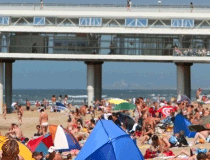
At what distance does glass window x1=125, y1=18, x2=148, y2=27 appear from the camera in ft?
130

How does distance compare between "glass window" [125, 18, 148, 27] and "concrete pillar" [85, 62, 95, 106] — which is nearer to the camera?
"glass window" [125, 18, 148, 27]

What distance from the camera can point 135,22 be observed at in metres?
39.8

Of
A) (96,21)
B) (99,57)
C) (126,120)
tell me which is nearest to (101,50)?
(99,57)

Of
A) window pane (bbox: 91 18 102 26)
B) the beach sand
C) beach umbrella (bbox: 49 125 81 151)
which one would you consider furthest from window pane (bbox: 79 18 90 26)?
beach umbrella (bbox: 49 125 81 151)

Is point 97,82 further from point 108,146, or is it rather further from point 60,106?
point 108,146

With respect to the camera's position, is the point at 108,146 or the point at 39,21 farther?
the point at 39,21

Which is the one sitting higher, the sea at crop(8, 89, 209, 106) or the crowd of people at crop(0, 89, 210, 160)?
Result: the crowd of people at crop(0, 89, 210, 160)

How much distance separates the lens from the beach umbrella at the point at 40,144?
1781 centimetres

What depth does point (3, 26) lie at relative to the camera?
130ft

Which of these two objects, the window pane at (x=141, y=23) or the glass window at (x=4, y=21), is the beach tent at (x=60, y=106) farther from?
the window pane at (x=141, y=23)

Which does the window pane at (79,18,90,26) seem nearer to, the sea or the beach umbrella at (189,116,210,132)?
the beach umbrella at (189,116,210,132)

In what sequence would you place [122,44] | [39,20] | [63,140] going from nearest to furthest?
[63,140] → [39,20] → [122,44]

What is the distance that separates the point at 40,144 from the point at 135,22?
23032 millimetres

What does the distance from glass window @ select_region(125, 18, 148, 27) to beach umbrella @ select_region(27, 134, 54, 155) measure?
878 inches
